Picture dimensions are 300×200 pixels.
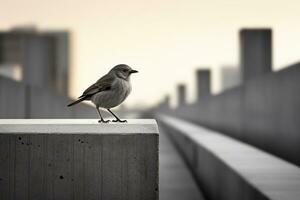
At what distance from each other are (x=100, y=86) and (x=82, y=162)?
2.37ft

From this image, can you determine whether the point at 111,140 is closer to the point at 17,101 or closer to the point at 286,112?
the point at 286,112

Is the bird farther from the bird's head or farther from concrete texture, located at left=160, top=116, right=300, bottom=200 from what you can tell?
concrete texture, located at left=160, top=116, right=300, bottom=200

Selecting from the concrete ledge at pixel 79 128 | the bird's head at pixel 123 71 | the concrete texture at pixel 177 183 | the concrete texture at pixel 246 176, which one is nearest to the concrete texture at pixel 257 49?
the concrete texture at pixel 177 183

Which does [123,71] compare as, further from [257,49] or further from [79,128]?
[257,49]

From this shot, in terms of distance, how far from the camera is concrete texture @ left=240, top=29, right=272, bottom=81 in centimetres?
1184

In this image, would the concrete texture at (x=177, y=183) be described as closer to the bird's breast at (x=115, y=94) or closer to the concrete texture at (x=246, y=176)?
the concrete texture at (x=246, y=176)

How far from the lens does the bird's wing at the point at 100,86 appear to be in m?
4.98

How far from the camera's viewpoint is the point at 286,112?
8.73 m

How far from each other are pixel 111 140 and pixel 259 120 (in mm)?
6840

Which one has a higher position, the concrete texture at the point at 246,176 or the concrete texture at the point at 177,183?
the concrete texture at the point at 246,176

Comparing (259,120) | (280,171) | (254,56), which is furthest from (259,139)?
(280,171)

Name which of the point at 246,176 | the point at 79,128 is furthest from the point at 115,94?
the point at 246,176

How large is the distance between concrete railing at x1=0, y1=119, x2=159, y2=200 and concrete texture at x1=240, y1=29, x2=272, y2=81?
24.1ft

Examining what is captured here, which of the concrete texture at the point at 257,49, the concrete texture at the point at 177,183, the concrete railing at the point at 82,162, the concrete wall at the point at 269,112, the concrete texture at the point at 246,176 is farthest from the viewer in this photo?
the concrete texture at the point at 257,49
